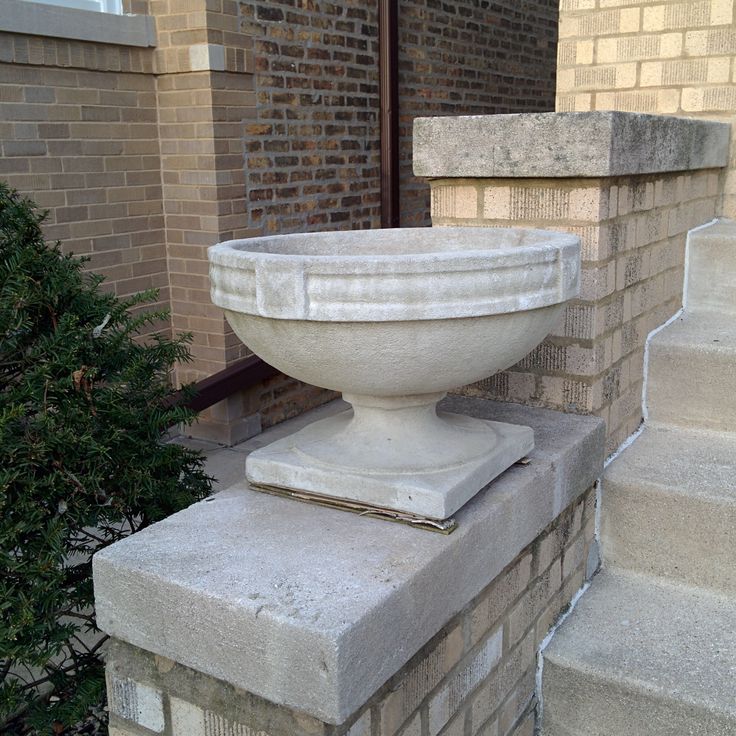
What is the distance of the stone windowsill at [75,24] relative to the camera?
12.1 ft

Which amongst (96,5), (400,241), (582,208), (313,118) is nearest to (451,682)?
(400,241)

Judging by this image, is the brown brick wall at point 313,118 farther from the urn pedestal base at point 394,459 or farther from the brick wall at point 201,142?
the urn pedestal base at point 394,459

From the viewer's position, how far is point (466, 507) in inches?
72.4

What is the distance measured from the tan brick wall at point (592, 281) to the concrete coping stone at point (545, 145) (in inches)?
2.4

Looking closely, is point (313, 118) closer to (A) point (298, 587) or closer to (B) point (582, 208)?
(B) point (582, 208)

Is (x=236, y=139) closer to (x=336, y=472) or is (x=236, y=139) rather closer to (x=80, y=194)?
(x=80, y=194)

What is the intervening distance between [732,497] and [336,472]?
1.11 metres

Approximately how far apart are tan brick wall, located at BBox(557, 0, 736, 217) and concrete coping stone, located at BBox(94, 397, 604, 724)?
2.29 meters

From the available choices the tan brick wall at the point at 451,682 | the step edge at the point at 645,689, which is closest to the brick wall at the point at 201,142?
the tan brick wall at the point at 451,682

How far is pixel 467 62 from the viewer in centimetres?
659

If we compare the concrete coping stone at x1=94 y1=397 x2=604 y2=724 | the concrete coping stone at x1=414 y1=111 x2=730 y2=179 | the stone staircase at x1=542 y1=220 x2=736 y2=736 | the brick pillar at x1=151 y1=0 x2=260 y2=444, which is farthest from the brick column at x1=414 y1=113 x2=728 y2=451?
the brick pillar at x1=151 y1=0 x2=260 y2=444

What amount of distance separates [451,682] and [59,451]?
970mm

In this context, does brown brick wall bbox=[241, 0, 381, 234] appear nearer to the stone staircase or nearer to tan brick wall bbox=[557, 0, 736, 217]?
tan brick wall bbox=[557, 0, 736, 217]

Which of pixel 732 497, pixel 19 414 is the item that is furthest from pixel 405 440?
pixel 732 497
